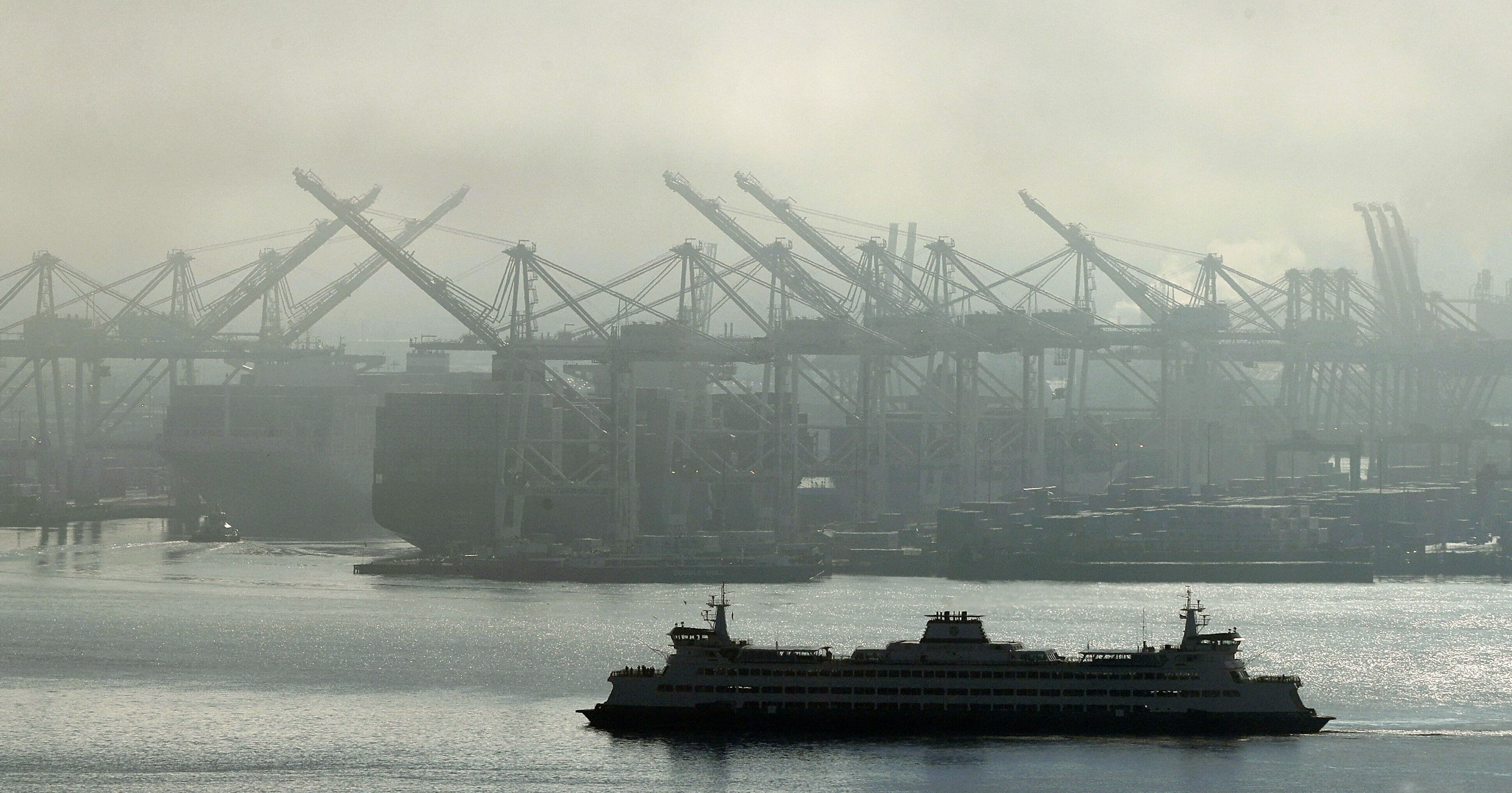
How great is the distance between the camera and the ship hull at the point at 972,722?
3553 cm

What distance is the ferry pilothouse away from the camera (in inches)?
1403

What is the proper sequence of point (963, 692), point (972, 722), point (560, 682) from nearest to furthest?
point (972, 722) < point (963, 692) < point (560, 682)

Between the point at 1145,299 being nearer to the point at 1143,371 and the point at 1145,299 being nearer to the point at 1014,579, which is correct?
the point at 1014,579

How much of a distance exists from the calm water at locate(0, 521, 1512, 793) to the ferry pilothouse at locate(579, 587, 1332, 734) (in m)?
0.62

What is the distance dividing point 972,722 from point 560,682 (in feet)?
32.5

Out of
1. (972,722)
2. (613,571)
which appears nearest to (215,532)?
(613,571)

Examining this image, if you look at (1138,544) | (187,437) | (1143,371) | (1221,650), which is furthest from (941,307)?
(1143,371)

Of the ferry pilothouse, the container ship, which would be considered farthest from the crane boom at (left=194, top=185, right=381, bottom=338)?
the ferry pilothouse

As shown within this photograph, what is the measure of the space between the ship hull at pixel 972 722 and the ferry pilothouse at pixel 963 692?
0.02 metres

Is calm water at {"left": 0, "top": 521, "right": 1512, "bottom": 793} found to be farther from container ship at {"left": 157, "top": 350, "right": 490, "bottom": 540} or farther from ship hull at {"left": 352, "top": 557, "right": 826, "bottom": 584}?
container ship at {"left": 157, "top": 350, "right": 490, "bottom": 540}

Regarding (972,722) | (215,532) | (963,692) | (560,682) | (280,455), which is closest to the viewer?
(972,722)

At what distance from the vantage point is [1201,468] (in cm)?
10306

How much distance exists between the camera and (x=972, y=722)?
35.5 meters

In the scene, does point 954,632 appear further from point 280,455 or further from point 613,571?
point 280,455
